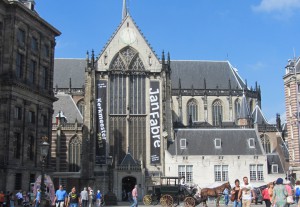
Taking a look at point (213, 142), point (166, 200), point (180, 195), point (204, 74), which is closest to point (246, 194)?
point (166, 200)

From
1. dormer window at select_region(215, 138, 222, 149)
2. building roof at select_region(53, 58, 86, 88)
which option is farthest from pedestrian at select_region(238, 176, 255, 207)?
building roof at select_region(53, 58, 86, 88)

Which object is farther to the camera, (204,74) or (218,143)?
(204,74)

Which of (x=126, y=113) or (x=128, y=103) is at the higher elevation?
(x=128, y=103)

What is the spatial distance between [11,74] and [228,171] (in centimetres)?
3067

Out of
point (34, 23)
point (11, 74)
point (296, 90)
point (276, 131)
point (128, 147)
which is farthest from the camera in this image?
point (276, 131)

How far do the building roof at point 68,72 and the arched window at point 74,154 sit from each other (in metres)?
15.6

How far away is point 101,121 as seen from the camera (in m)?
56.8

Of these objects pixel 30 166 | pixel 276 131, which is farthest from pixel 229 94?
pixel 30 166

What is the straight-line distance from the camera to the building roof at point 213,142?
56.2 meters

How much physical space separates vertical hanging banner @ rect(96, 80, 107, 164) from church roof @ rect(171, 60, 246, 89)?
64.2 feet

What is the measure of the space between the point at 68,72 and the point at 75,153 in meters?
20.2

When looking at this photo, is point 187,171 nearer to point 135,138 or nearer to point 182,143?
point 182,143

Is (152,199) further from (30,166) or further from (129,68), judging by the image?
(129,68)

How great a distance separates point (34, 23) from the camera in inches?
1497
